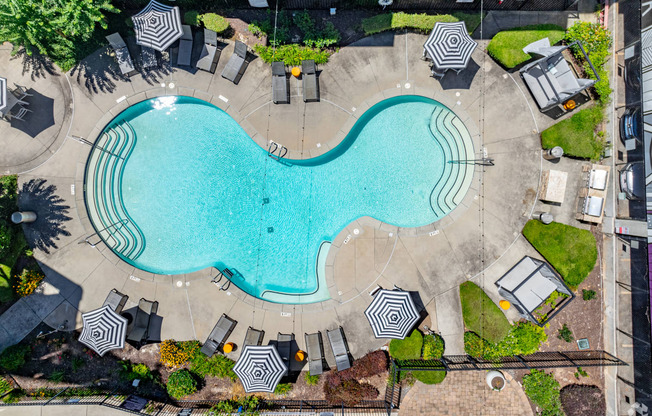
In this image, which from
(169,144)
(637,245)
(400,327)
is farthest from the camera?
(169,144)

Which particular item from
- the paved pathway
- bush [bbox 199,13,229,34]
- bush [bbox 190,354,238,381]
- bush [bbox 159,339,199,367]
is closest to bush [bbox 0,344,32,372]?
bush [bbox 159,339,199,367]

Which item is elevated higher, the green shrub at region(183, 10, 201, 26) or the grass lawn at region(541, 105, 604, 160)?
the green shrub at region(183, 10, 201, 26)

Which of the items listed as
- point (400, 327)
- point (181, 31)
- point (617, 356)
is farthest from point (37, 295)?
point (617, 356)

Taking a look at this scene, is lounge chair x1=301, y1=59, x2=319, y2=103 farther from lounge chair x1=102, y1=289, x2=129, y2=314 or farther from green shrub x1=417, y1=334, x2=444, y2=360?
lounge chair x1=102, y1=289, x2=129, y2=314

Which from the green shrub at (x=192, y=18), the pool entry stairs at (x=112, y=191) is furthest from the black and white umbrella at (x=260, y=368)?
the green shrub at (x=192, y=18)

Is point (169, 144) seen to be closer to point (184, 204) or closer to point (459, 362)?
point (184, 204)
